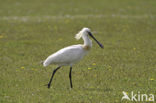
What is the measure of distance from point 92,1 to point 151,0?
19.8 ft

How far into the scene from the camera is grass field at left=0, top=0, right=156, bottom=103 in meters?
10.0

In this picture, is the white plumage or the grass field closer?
the grass field

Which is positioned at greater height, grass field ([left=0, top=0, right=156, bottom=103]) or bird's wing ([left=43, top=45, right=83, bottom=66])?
bird's wing ([left=43, top=45, right=83, bottom=66])

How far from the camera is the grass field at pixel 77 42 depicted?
10.0 meters

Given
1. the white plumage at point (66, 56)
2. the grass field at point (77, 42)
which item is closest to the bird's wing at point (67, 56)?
the white plumage at point (66, 56)

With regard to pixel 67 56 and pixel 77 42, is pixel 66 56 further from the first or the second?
pixel 77 42

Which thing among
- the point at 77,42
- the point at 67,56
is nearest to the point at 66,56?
the point at 67,56

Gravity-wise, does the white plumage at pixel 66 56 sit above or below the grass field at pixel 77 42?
above

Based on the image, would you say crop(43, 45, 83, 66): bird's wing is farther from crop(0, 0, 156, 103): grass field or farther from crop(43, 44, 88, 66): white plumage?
crop(0, 0, 156, 103): grass field

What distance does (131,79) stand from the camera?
1182 cm

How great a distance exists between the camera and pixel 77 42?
67.1 ft

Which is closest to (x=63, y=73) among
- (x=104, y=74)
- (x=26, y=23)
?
(x=104, y=74)

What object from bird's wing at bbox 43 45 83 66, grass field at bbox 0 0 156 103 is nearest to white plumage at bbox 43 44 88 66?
bird's wing at bbox 43 45 83 66

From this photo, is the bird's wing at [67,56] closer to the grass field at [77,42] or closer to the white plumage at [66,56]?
the white plumage at [66,56]
